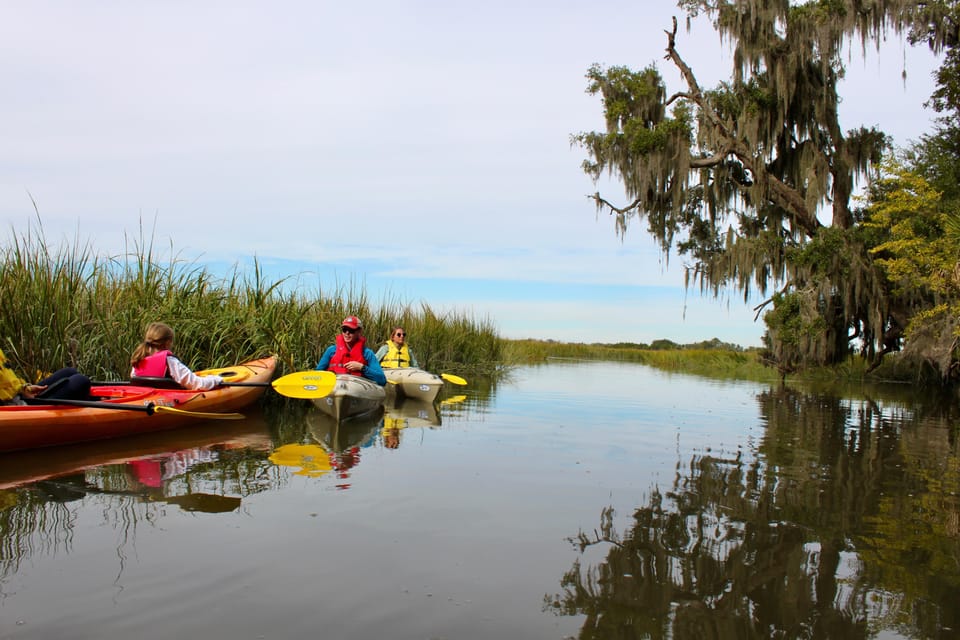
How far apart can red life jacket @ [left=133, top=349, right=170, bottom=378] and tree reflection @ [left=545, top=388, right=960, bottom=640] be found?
5051 mm

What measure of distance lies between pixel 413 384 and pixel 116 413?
5517 mm

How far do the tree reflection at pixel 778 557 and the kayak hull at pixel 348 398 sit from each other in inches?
162

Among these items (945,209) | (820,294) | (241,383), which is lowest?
(241,383)

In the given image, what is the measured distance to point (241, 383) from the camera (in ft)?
25.7

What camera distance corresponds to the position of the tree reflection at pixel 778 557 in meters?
2.88

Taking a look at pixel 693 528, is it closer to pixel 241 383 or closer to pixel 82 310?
pixel 241 383

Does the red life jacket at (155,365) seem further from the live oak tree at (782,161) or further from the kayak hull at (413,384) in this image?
the live oak tree at (782,161)

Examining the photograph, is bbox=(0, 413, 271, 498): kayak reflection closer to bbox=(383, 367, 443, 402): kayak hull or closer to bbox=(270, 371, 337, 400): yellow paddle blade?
bbox=(270, 371, 337, 400): yellow paddle blade

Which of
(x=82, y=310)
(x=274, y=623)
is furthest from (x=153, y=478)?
(x=82, y=310)

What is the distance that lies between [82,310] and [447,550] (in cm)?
603

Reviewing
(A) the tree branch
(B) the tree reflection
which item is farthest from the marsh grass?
(A) the tree branch

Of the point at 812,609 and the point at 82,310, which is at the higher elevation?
the point at 82,310

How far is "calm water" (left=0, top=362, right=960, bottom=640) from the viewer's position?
9.23ft

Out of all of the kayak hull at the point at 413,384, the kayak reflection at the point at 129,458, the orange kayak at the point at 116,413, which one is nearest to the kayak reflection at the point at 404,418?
the kayak hull at the point at 413,384
